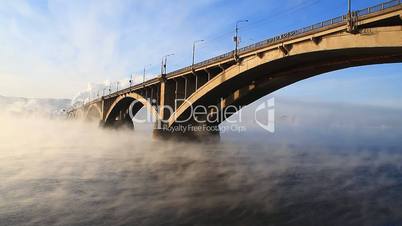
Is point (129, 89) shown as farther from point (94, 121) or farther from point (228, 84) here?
point (94, 121)

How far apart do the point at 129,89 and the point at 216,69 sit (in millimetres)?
29323

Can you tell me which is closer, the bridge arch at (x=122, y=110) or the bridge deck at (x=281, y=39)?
the bridge deck at (x=281, y=39)

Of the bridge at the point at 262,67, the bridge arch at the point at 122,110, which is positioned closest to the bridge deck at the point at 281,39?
the bridge at the point at 262,67

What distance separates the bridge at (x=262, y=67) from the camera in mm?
21953

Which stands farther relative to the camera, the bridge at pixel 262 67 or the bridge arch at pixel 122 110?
the bridge arch at pixel 122 110

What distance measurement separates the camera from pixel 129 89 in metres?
65.6

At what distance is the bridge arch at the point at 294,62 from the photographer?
21.8 meters

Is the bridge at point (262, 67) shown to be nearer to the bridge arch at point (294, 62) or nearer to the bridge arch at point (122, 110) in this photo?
the bridge arch at point (294, 62)

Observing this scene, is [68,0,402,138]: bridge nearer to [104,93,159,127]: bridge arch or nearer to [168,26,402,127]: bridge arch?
[168,26,402,127]: bridge arch

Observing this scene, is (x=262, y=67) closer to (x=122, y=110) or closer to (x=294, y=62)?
(x=294, y=62)

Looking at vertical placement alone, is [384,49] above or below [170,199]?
above

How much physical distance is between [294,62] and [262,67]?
10.6 feet

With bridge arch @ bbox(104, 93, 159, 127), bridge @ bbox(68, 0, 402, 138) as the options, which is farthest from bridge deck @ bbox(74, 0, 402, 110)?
bridge arch @ bbox(104, 93, 159, 127)

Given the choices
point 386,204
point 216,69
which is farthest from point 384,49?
point 216,69
